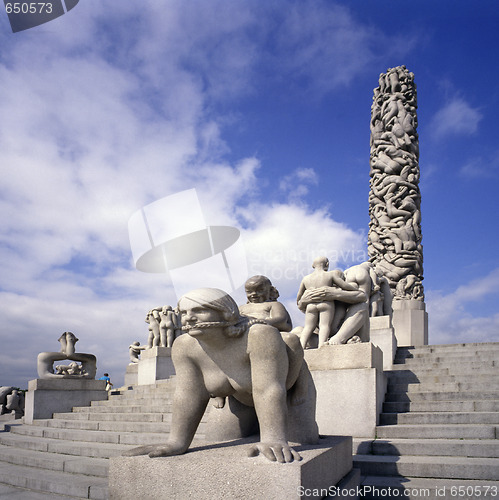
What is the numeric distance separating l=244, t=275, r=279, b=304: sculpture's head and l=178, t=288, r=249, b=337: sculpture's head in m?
0.90

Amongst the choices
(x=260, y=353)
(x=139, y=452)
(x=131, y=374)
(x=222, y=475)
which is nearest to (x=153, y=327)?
(x=131, y=374)

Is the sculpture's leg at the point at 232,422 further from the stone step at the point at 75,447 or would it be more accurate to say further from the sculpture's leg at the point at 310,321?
the sculpture's leg at the point at 310,321

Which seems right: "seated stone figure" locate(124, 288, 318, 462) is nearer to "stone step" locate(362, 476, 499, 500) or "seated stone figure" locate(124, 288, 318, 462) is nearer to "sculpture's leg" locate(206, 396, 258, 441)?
"sculpture's leg" locate(206, 396, 258, 441)

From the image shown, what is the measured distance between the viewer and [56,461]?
5699 mm

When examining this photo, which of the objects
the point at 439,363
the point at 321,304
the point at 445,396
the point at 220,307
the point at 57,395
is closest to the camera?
the point at 220,307

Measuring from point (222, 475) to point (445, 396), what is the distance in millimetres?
5113

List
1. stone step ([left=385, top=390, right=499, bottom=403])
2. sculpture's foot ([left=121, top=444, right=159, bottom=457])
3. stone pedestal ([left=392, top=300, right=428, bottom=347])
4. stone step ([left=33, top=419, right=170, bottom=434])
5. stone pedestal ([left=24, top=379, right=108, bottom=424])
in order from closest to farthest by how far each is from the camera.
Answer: sculpture's foot ([left=121, top=444, right=159, bottom=457]), stone step ([left=385, top=390, right=499, bottom=403]), stone step ([left=33, top=419, right=170, bottom=434]), stone pedestal ([left=24, top=379, right=108, bottom=424]), stone pedestal ([left=392, top=300, right=428, bottom=347])

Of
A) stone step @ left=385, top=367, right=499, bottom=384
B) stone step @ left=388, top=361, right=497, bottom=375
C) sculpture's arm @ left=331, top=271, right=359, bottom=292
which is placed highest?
sculpture's arm @ left=331, top=271, right=359, bottom=292

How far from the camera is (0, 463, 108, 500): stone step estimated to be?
452 cm

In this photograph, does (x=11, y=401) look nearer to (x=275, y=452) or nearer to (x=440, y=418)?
(x=440, y=418)

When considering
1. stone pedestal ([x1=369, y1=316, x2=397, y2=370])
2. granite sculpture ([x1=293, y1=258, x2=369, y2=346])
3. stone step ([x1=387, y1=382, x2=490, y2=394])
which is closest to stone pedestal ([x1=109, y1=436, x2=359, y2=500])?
granite sculpture ([x1=293, y1=258, x2=369, y2=346])

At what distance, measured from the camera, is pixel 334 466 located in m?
3.58

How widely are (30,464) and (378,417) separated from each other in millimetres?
4623

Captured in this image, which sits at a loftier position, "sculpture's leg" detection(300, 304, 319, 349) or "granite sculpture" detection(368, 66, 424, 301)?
"granite sculpture" detection(368, 66, 424, 301)
